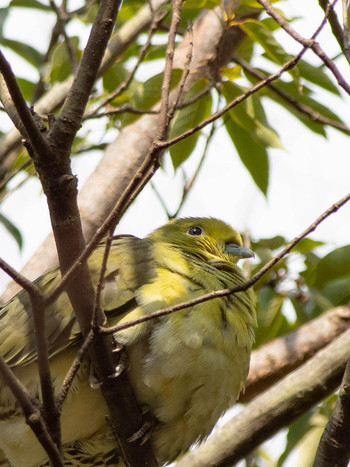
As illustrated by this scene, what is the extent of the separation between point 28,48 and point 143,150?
102 centimetres

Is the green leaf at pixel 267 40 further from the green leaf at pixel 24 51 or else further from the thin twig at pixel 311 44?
the green leaf at pixel 24 51

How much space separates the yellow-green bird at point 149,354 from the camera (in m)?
2.79

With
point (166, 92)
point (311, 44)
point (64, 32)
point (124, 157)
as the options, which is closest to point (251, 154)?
point (124, 157)

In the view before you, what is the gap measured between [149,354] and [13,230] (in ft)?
5.51

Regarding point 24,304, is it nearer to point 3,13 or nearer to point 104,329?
point 104,329

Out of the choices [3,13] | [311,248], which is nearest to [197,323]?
[311,248]

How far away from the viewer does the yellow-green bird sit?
2.79 metres

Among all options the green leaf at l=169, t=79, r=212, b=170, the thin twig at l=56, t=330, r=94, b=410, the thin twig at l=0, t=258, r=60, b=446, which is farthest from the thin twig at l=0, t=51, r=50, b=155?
the green leaf at l=169, t=79, r=212, b=170

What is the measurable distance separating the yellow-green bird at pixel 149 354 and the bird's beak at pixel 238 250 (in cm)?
48

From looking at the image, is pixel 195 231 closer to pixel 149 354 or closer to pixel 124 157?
pixel 124 157

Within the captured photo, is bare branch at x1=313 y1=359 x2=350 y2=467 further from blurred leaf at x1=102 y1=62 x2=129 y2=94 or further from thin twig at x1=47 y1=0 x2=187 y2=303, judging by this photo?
blurred leaf at x1=102 y1=62 x2=129 y2=94

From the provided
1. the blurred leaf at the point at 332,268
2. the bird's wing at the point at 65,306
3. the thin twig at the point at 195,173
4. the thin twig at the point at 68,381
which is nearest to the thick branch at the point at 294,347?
the blurred leaf at the point at 332,268

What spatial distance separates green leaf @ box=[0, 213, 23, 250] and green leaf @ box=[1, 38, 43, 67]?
38.5 inches

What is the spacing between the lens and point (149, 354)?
2.77 meters
